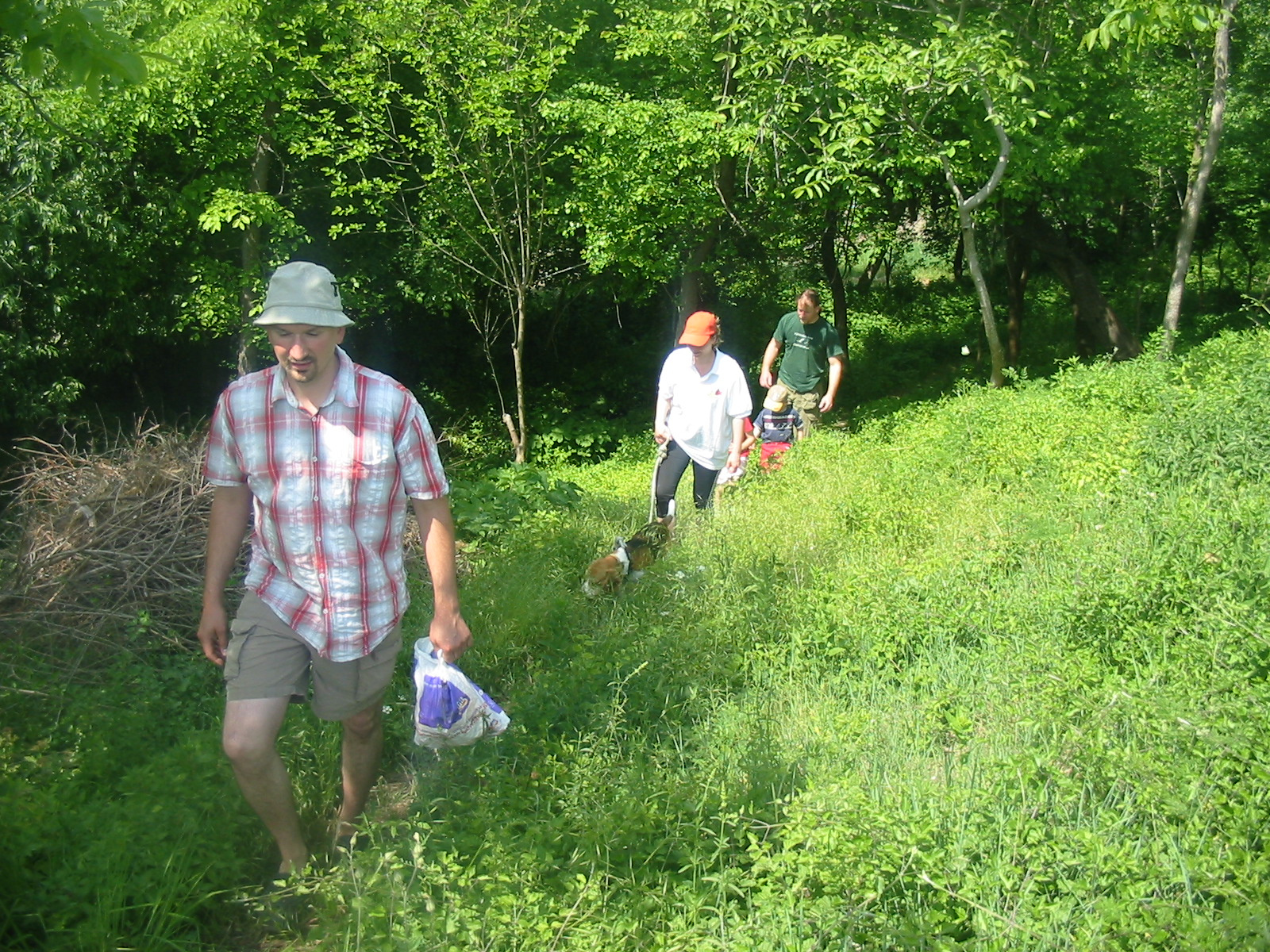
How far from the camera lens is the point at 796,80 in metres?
12.1

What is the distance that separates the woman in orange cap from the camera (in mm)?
7086

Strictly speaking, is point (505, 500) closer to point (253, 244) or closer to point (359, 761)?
point (359, 761)

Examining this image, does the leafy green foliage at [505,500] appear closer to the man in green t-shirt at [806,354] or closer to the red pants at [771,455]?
the red pants at [771,455]

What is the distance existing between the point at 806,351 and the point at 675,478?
3728 mm

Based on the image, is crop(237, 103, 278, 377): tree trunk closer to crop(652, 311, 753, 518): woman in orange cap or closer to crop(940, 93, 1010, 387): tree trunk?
crop(940, 93, 1010, 387): tree trunk

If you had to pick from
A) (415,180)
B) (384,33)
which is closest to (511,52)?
(384,33)

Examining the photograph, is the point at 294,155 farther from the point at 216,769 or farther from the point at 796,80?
the point at 216,769

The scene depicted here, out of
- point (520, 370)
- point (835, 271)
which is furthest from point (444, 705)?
point (835, 271)

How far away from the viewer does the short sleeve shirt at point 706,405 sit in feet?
23.3

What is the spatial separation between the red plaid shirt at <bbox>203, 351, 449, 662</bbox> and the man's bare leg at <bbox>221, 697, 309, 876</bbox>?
0.26 meters

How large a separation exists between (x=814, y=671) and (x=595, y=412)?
14.4 m

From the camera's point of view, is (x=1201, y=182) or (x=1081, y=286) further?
(x=1081, y=286)

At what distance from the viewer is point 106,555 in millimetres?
5531

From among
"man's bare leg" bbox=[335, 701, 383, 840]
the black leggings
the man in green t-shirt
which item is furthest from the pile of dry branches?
the man in green t-shirt
